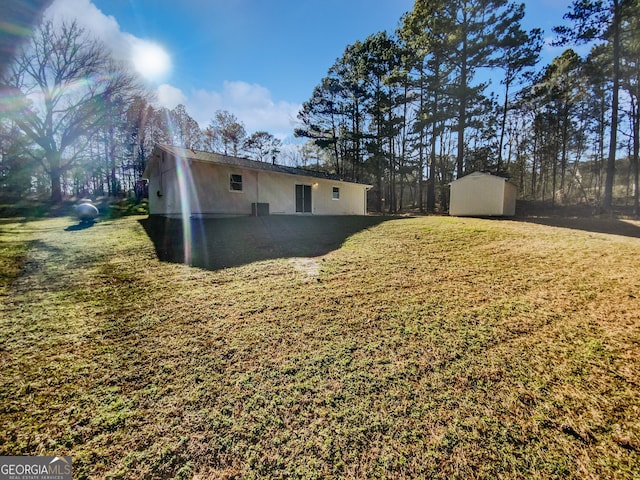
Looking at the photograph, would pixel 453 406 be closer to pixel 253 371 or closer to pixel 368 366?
pixel 368 366

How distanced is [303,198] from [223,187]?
4234 mm

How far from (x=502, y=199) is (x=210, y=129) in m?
27.5

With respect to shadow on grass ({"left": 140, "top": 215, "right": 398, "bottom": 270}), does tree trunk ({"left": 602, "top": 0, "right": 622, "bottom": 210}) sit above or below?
above

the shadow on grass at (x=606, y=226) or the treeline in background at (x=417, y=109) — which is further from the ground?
the treeline in background at (x=417, y=109)

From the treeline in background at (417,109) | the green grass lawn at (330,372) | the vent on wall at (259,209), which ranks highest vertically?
the treeline in background at (417,109)

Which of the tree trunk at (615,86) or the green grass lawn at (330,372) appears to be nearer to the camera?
the green grass lawn at (330,372)

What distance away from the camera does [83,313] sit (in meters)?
3.09

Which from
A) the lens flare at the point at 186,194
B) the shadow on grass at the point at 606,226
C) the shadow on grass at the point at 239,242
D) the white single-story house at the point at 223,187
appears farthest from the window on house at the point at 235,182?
the shadow on grass at the point at 606,226

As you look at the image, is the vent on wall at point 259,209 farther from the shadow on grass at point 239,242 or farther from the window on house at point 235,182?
the shadow on grass at point 239,242

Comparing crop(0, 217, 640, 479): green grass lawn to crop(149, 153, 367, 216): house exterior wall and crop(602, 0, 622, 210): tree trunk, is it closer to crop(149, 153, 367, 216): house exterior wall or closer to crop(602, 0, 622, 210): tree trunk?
crop(149, 153, 367, 216): house exterior wall

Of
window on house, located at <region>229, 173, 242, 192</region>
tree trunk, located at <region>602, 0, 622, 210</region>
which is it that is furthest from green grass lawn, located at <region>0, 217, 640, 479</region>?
tree trunk, located at <region>602, 0, 622, 210</region>

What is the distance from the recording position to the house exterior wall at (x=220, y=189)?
419 inches

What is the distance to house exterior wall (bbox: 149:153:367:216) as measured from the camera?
419 inches

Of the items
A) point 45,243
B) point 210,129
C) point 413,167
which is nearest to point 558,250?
point 45,243
